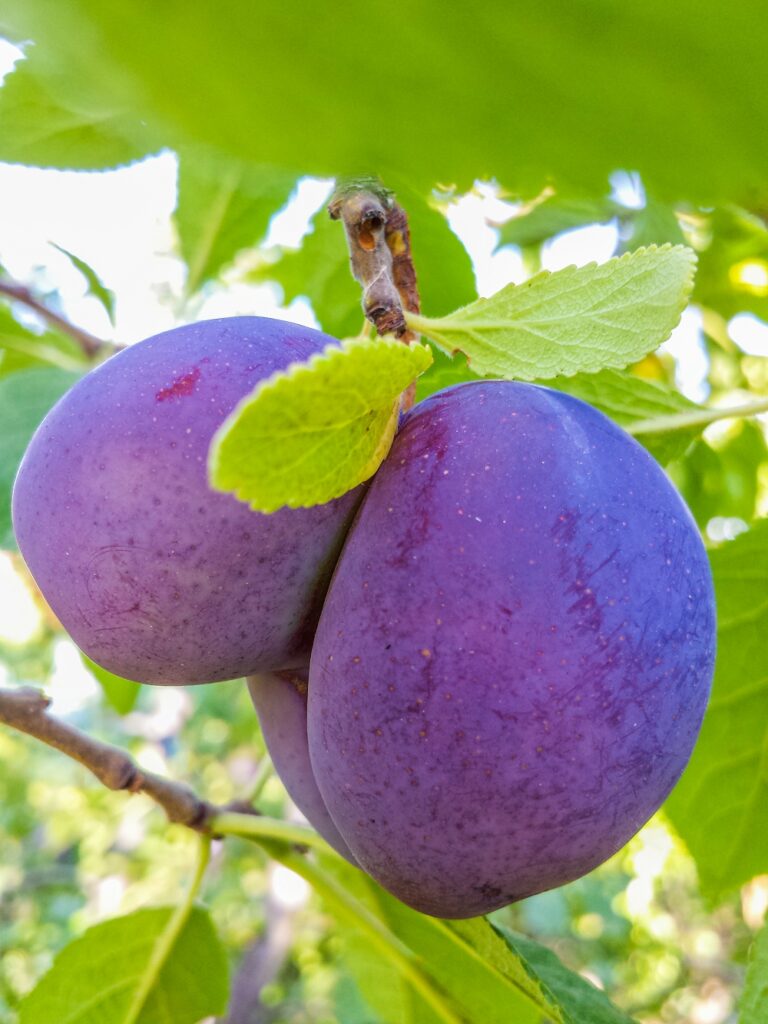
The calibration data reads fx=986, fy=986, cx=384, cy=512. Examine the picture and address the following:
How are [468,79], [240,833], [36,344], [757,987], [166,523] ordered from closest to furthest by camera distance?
[468,79] → [166,523] → [757,987] → [240,833] → [36,344]

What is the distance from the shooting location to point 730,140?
0.40 feet

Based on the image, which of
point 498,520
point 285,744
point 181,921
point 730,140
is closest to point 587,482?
point 498,520

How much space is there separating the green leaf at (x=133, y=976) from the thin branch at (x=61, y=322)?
84cm

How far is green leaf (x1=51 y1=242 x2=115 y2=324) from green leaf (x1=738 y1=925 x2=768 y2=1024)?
133cm

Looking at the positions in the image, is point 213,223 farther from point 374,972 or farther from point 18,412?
point 374,972

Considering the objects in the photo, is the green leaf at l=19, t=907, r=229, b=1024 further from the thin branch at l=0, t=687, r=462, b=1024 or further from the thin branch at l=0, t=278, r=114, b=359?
the thin branch at l=0, t=278, r=114, b=359

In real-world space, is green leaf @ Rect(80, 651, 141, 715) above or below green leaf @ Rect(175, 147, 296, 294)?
below

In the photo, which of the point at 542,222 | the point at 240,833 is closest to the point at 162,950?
the point at 240,833

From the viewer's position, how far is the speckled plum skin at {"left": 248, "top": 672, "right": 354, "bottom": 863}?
2.69 feet

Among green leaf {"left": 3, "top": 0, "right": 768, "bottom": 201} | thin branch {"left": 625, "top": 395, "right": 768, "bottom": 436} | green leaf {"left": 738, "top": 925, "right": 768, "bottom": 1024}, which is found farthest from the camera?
thin branch {"left": 625, "top": 395, "right": 768, "bottom": 436}

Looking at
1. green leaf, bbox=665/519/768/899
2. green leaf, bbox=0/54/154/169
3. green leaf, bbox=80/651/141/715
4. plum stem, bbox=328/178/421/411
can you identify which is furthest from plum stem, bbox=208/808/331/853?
green leaf, bbox=0/54/154/169

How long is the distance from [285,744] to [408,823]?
230mm

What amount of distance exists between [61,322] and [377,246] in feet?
3.12

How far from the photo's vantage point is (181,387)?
66 cm
